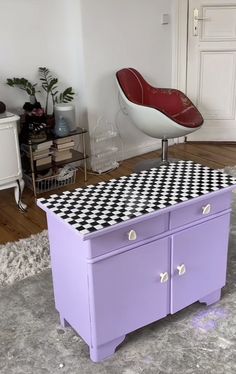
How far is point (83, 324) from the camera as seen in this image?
1983 mm

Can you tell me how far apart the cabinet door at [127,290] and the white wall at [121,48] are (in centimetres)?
228

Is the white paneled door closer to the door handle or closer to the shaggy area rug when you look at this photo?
the door handle

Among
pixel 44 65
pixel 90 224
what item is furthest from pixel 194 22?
pixel 90 224

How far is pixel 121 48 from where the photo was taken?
408 cm

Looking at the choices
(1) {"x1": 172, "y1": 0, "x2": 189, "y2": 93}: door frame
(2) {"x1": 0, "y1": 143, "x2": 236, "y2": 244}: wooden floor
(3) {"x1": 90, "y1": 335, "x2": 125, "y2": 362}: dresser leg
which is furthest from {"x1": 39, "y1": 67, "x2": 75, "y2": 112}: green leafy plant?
(3) {"x1": 90, "y1": 335, "x2": 125, "y2": 362}: dresser leg

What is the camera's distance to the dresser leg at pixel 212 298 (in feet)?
7.57

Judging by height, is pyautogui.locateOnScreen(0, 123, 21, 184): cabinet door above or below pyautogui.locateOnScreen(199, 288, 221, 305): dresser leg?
above

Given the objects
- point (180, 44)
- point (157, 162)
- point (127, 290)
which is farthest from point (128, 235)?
point (180, 44)

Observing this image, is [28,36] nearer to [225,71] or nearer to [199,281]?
[225,71]

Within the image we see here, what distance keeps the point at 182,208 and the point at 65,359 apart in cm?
81

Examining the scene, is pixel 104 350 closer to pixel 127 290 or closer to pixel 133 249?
pixel 127 290

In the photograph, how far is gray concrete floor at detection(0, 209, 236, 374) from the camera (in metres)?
1.95

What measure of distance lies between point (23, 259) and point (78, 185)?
125 centimetres

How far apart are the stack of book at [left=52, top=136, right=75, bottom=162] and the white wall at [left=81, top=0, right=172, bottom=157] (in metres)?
0.41
